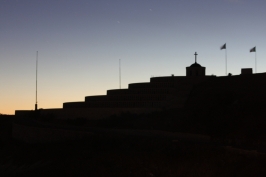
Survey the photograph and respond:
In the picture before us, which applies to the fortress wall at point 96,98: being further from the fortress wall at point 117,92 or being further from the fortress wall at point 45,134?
the fortress wall at point 45,134

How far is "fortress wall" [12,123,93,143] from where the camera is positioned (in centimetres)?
3143

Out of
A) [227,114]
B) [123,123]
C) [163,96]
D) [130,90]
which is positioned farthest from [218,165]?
[130,90]

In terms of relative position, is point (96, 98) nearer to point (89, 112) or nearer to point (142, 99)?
point (89, 112)

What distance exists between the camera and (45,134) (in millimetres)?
34625

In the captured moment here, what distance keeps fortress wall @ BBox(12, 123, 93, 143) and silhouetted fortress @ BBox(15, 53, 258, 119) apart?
8214mm

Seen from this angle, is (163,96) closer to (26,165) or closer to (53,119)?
(53,119)

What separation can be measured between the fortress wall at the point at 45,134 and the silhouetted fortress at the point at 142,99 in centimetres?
821

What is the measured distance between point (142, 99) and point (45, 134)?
14.1 m

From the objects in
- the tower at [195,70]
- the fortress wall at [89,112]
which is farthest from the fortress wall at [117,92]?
the tower at [195,70]

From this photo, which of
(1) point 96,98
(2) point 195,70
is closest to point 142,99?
(1) point 96,98

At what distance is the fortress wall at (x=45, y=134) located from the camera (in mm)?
31430

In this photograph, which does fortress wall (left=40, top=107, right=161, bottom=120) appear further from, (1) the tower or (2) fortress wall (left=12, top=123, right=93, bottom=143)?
(1) the tower

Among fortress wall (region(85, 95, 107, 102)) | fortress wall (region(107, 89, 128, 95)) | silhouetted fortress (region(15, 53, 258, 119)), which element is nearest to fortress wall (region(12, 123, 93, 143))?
silhouetted fortress (region(15, 53, 258, 119))

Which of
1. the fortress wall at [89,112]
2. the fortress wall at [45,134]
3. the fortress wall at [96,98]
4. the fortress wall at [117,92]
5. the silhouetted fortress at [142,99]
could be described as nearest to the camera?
the fortress wall at [45,134]
